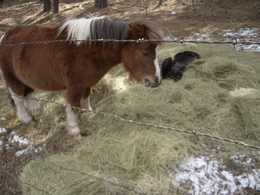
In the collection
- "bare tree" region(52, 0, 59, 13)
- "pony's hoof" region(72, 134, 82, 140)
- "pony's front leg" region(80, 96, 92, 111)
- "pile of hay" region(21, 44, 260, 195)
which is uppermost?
"bare tree" region(52, 0, 59, 13)

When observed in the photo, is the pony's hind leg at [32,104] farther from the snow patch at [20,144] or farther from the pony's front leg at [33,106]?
the snow patch at [20,144]

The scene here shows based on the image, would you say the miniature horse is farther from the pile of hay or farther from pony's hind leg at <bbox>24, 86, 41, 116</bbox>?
the pile of hay

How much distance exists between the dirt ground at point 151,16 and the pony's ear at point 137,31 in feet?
6.59

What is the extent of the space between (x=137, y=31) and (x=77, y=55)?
3.13 ft

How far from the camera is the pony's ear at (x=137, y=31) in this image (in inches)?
116

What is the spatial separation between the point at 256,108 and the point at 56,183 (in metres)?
3.32

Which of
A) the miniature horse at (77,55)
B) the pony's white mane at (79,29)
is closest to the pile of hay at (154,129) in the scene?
the miniature horse at (77,55)

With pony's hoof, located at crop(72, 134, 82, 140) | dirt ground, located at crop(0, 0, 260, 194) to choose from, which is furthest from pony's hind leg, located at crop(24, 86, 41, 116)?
pony's hoof, located at crop(72, 134, 82, 140)

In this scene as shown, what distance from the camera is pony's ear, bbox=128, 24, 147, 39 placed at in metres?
2.94

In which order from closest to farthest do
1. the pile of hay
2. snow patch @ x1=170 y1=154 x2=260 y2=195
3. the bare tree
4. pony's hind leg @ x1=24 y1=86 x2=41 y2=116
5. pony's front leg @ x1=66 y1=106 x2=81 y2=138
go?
snow patch @ x1=170 y1=154 x2=260 y2=195, the pile of hay, pony's front leg @ x1=66 y1=106 x2=81 y2=138, pony's hind leg @ x1=24 y1=86 x2=41 y2=116, the bare tree

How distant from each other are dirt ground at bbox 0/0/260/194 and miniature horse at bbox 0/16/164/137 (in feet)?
3.38

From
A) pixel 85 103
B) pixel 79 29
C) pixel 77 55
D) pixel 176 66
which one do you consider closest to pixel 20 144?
pixel 85 103

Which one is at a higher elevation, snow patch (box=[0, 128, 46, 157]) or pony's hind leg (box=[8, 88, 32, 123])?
pony's hind leg (box=[8, 88, 32, 123])

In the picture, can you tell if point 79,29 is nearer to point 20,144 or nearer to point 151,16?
point 20,144
